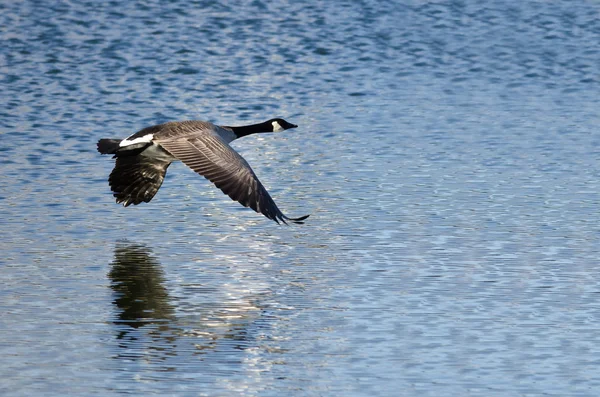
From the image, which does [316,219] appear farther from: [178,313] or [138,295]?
[178,313]

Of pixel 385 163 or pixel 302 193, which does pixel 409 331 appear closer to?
pixel 302 193

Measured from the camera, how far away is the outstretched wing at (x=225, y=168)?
10.2 metres

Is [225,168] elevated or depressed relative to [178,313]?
elevated

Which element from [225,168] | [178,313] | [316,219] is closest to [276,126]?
[316,219]

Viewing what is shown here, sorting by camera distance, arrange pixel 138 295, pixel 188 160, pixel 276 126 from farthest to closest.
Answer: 1. pixel 276 126
2. pixel 188 160
3. pixel 138 295

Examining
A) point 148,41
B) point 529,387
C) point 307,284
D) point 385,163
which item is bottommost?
point 148,41

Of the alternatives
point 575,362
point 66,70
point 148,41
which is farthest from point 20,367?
point 148,41

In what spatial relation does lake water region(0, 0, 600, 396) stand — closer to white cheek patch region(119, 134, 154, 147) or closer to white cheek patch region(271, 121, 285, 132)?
white cheek patch region(271, 121, 285, 132)

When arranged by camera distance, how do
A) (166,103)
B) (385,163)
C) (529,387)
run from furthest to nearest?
(166,103), (385,163), (529,387)

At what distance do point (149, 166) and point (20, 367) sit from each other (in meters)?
4.73

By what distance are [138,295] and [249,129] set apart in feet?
12.2

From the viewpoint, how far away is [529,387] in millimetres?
7797

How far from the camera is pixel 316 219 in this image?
12.5 m

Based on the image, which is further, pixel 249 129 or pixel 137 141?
pixel 249 129
